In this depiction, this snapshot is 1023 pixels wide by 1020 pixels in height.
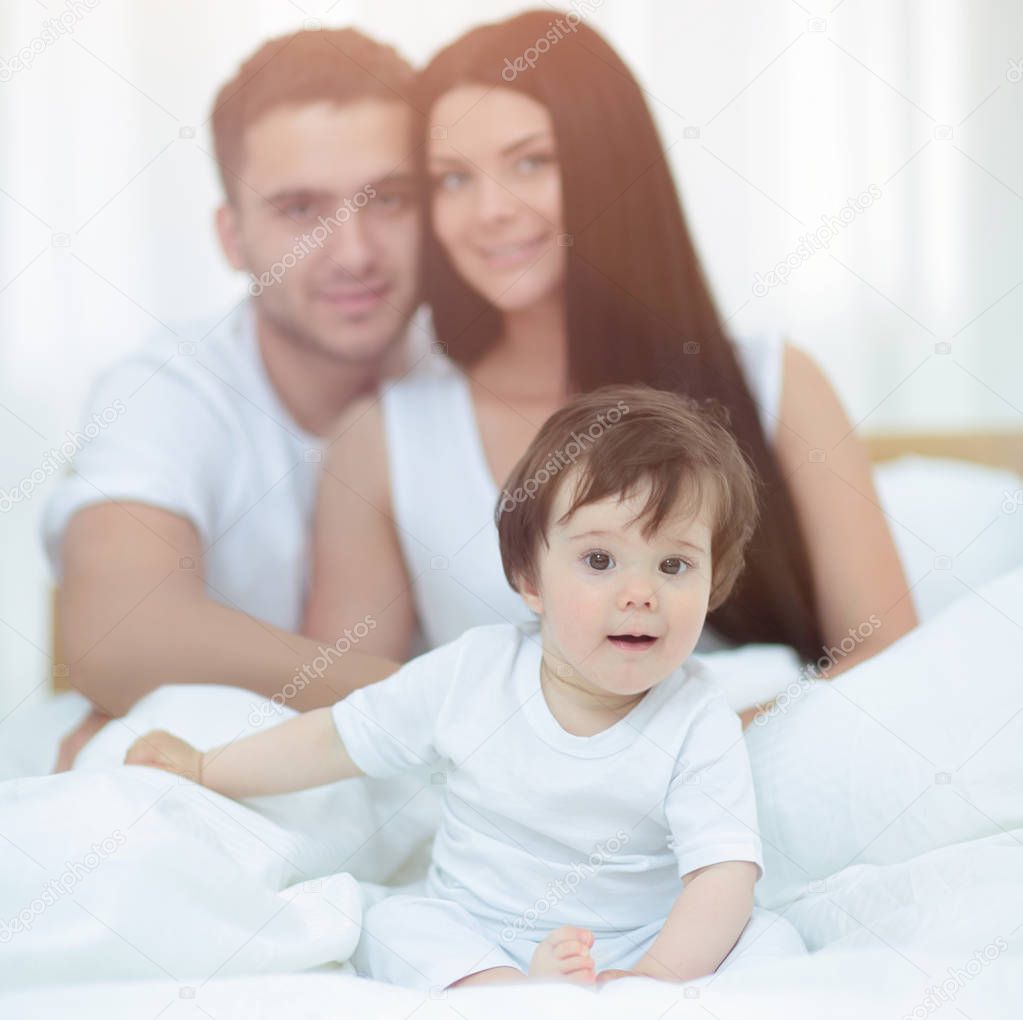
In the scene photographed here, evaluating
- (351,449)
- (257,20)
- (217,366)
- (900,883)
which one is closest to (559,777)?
(900,883)

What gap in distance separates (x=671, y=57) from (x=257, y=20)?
572 millimetres

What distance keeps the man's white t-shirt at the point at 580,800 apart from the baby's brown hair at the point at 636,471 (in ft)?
0.37

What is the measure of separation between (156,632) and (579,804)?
667 millimetres

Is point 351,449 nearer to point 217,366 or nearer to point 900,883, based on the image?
point 217,366

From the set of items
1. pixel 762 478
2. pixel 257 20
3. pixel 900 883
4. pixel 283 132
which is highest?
pixel 257 20

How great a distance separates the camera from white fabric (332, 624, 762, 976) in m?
0.95

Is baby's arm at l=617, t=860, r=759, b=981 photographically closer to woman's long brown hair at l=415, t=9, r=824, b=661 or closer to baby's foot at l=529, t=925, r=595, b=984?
baby's foot at l=529, t=925, r=595, b=984

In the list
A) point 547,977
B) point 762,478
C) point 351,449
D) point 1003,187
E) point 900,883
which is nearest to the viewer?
point 547,977

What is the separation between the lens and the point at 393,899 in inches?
38.5
